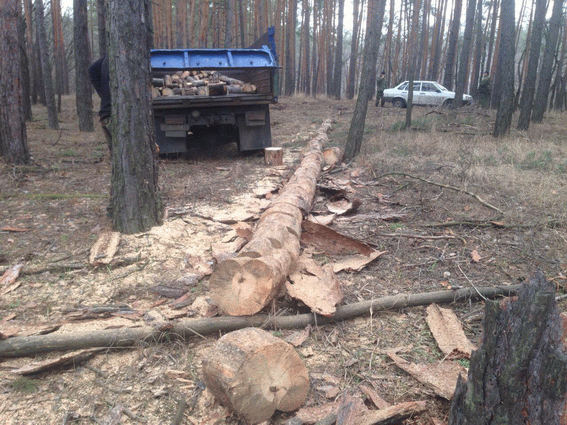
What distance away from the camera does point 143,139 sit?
432cm

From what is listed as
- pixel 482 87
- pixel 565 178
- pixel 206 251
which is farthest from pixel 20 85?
pixel 482 87

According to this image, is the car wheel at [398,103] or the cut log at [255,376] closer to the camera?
the cut log at [255,376]

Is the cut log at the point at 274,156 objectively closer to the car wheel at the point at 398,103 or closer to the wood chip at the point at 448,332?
the wood chip at the point at 448,332

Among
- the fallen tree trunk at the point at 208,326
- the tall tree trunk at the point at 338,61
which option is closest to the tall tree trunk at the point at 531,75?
the fallen tree trunk at the point at 208,326

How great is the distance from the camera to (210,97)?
7.73 meters

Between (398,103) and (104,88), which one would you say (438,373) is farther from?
(398,103)

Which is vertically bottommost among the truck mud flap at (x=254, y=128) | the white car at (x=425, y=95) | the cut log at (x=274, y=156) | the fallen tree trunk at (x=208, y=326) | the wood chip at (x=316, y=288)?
the fallen tree trunk at (x=208, y=326)

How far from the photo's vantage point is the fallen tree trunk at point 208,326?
2621 millimetres

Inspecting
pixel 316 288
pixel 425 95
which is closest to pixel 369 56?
pixel 316 288

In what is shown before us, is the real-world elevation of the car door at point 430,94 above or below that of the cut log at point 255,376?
above

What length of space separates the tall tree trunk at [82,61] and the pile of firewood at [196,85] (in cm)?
346

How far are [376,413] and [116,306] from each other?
2.04 metres

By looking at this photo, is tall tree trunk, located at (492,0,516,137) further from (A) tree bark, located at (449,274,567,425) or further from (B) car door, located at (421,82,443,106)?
(A) tree bark, located at (449,274,567,425)

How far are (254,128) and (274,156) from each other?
89 cm
